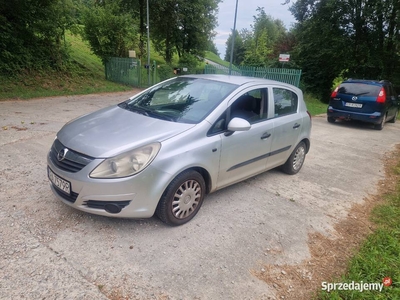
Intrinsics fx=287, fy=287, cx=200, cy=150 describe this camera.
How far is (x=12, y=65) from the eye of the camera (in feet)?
39.9

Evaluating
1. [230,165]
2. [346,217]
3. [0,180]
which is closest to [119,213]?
[230,165]

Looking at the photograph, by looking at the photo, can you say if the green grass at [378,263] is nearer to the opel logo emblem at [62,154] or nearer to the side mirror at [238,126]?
A: the side mirror at [238,126]

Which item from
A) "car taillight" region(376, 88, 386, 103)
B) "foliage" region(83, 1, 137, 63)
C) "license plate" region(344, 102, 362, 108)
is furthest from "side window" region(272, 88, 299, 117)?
"foliage" region(83, 1, 137, 63)

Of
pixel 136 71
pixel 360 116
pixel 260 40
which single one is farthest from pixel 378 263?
pixel 260 40

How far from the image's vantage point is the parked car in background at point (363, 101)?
8.88 metres

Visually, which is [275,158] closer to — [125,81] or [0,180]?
[0,180]

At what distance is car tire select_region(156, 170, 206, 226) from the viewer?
9.37ft

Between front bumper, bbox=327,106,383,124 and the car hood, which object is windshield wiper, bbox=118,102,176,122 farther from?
front bumper, bbox=327,106,383,124

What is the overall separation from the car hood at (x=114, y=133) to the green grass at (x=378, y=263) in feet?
6.62

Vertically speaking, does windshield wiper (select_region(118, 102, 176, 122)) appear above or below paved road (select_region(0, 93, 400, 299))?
above

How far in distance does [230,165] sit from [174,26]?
23.2 metres

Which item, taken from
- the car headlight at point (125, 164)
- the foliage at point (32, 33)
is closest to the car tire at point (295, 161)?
the car headlight at point (125, 164)

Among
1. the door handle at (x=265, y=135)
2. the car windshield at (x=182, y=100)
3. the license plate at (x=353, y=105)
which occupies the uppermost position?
the car windshield at (x=182, y=100)

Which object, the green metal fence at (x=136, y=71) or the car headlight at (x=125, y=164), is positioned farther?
the green metal fence at (x=136, y=71)
